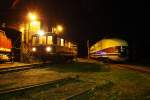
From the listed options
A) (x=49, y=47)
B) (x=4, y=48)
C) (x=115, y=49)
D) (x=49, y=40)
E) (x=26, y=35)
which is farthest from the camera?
(x=26, y=35)

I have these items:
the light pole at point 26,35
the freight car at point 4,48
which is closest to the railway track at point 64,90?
the freight car at point 4,48

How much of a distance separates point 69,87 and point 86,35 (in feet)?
167

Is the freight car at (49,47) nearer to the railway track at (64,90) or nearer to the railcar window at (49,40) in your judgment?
the railcar window at (49,40)

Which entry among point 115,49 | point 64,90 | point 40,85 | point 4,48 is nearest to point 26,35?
point 4,48

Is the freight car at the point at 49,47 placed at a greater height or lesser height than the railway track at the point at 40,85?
greater

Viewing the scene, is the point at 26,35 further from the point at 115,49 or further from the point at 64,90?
the point at 64,90

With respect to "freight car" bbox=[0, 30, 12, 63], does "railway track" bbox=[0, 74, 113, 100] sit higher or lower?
lower

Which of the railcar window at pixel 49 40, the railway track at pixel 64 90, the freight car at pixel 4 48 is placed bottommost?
the railway track at pixel 64 90

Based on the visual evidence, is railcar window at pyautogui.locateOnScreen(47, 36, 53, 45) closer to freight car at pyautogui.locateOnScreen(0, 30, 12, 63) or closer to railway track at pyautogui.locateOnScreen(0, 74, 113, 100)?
freight car at pyautogui.locateOnScreen(0, 30, 12, 63)

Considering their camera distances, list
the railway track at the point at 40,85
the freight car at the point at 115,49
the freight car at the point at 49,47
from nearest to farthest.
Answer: the railway track at the point at 40,85
the freight car at the point at 49,47
the freight car at the point at 115,49

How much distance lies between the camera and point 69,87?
10039 millimetres

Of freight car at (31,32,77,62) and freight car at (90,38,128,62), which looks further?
freight car at (90,38,128,62)

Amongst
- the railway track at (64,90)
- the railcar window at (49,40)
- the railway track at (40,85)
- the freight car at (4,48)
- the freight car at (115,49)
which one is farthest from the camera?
the freight car at (115,49)

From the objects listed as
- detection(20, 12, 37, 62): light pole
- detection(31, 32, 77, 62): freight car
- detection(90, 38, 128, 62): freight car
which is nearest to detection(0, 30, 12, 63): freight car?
detection(31, 32, 77, 62): freight car
